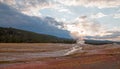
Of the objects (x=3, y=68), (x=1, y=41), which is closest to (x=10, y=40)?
(x=1, y=41)

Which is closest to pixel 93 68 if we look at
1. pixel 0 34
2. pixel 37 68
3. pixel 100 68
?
pixel 100 68

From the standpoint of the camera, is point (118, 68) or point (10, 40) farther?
point (10, 40)

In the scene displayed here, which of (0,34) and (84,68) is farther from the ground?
(0,34)

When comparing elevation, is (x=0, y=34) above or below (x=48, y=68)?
above

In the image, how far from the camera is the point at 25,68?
37.4 metres

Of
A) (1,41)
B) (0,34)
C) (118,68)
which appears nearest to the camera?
(118,68)

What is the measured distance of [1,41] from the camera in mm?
143500

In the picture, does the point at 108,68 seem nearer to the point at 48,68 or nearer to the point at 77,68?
the point at 77,68

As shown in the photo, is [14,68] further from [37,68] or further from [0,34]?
[0,34]

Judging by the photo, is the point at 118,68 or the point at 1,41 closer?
the point at 118,68

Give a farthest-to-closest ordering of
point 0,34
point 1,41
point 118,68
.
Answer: point 0,34 → point 1,41 → point 118,68

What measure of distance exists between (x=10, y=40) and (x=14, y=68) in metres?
116

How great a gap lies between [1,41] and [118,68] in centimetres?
11201

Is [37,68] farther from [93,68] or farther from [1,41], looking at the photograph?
[1,41]
